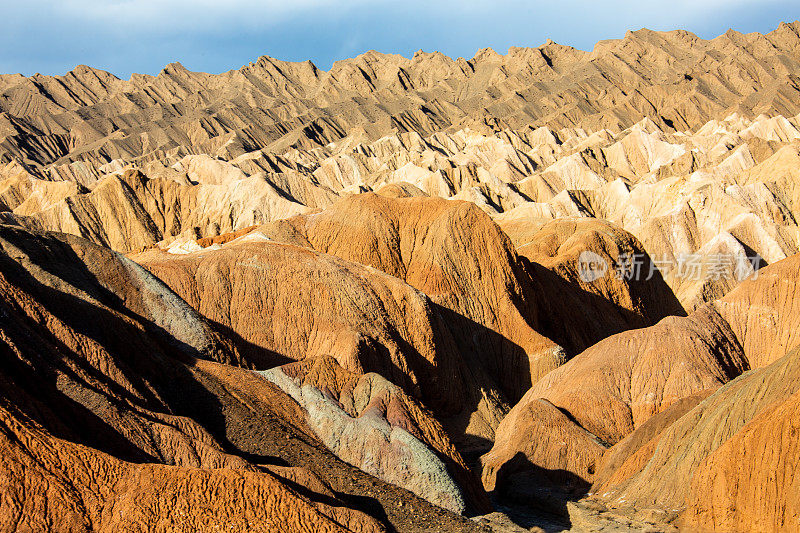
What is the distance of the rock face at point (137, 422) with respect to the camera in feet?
45.7

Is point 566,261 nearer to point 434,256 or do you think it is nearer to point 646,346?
point 434,256

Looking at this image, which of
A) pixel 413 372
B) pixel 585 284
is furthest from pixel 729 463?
pixel 585 284

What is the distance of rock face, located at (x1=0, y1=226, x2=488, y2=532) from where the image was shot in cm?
1392

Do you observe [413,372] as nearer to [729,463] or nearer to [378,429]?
[378,429]

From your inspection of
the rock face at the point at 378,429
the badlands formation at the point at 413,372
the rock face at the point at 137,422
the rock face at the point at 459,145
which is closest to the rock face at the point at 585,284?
the badlands formation at the point at 413,372

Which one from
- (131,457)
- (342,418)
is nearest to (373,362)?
(342,418)

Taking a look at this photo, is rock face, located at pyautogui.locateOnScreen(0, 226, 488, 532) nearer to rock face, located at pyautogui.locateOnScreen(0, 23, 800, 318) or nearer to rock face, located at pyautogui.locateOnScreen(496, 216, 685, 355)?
rock face, located at pyautogui.locateOnScreen(496, 216, 685, 355)

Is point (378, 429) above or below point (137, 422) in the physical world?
below

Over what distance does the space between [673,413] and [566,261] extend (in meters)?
21.5

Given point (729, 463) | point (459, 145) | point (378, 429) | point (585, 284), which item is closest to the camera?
point (729, 463)

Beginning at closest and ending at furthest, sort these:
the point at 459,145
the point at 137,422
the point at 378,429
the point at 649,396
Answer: the point at 137,422
the point at 378,429
the point at 649,396
the point at 459,145

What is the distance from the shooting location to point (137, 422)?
687 inches

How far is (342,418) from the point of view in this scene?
22250 millimetres

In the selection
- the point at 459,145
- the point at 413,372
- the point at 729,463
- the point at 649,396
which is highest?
the point at 459,145
